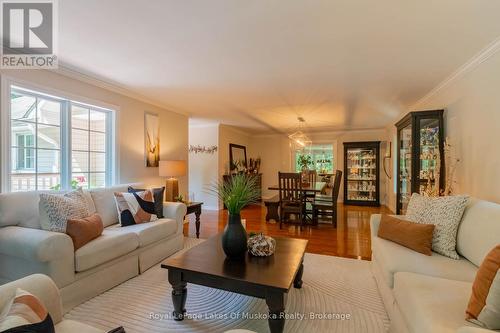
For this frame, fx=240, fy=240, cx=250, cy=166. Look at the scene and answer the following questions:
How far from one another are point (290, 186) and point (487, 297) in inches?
141

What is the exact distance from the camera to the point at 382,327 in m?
1.85

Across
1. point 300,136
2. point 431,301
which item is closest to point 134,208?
point 431,301

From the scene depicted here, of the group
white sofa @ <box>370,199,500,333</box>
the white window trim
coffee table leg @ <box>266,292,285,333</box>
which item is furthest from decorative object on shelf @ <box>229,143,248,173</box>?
coffee table leg @ <box>266,292,285,333</box>

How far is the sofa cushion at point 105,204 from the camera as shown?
2.90 metres

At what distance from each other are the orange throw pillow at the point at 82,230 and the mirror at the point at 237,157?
4.88m

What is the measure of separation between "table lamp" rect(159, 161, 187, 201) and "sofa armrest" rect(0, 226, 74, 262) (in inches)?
80.8

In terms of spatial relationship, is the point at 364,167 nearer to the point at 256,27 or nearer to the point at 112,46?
the point at 256,27

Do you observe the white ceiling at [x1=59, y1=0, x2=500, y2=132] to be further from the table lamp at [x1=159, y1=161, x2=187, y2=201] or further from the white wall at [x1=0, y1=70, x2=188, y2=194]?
the table lamp at [x1=159, y1=161, x2=187, y2=201]

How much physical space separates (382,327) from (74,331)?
80.3 inches

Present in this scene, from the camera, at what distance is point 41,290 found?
1182 mm

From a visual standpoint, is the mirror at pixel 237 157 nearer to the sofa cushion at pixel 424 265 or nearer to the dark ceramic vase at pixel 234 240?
the dark ceramic vase at pixel 234 240

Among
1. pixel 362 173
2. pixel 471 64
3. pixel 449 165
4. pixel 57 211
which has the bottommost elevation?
pixel 57 211

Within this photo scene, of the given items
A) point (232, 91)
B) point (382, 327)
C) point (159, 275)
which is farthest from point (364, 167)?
point (159, 275)

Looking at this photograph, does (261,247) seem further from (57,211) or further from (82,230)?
(57,211)
